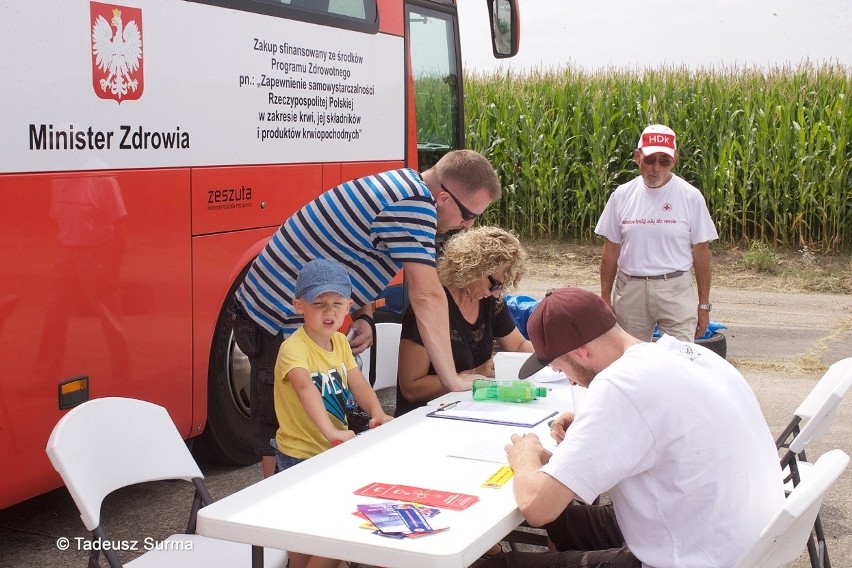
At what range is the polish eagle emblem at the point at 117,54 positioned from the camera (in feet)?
14.3

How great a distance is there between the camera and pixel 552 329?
9.98 ft

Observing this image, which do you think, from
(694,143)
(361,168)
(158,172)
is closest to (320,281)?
(158,172)

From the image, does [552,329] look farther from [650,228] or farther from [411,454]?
[650,228]

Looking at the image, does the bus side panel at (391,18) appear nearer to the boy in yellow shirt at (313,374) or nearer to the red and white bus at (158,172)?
the red and white bus at (158,172)

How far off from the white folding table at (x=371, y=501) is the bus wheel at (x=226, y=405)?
2.05m

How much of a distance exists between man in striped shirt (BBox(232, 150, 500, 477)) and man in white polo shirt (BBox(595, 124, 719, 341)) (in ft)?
7.90

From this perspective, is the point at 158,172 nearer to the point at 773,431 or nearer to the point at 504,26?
the point at 504,26

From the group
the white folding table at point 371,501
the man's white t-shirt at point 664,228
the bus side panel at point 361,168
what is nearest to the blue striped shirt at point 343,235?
the white folding table at point 371,501

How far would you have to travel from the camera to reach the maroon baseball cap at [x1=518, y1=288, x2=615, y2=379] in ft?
9.93

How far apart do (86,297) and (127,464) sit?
1164mm

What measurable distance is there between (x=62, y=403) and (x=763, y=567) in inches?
115

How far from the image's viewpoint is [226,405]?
18.8 ft

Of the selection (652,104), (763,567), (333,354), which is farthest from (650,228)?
(652,104)

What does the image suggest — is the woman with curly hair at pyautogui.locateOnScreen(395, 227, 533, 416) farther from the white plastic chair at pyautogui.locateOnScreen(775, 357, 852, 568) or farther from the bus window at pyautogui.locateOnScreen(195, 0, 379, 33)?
the bus window at pyautogui.locateOnScreen(195, 0, 379, 33)
